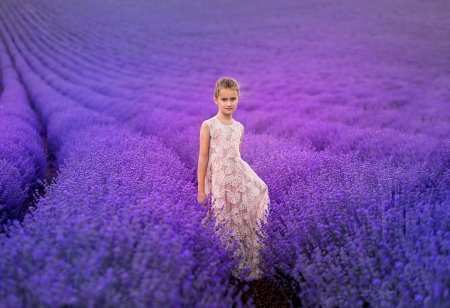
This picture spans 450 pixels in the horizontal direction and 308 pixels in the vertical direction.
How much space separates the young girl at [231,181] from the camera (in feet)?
7.16

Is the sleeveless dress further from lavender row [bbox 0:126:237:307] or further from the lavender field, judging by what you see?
lavender row [bbox 0:126:237:307]

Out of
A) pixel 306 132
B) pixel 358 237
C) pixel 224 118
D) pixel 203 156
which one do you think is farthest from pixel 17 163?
pixel 306 132

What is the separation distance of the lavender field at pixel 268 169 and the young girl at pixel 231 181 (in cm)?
16

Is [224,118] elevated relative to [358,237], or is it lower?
elevated

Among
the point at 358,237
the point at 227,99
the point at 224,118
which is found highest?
the point at 227,99

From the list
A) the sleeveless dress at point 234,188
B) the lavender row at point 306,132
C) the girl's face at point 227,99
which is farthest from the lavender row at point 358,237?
the lavender row at point 306,132

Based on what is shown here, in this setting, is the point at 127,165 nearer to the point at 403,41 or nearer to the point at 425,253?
the point at 425,253

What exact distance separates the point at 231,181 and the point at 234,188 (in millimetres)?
48

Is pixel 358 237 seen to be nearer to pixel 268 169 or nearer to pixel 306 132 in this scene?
pixel 268 169

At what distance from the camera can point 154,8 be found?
55.3 ft

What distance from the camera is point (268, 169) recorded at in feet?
8.64

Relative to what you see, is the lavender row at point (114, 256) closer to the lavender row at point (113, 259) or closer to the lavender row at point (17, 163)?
the lavender row at point (113, 259)

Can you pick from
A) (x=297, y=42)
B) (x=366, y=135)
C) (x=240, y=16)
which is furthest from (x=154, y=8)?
(x=366, y=135)

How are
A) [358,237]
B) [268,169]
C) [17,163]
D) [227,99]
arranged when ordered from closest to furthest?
1. [358,237]
2. [227,99]
3. [268,169]
4. [17,163]
